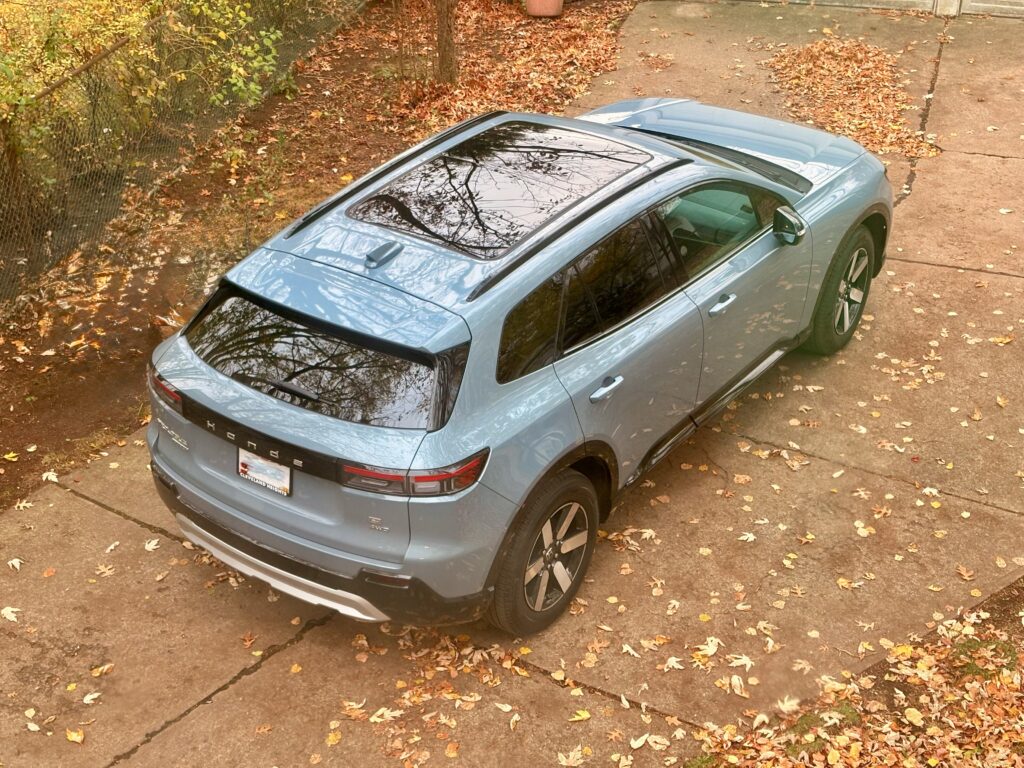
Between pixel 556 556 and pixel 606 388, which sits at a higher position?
pixel 606 388

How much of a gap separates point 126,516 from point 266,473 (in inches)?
73.6

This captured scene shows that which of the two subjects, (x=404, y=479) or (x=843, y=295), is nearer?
(x=404, y=479)

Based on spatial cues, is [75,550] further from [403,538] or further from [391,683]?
[403,538]

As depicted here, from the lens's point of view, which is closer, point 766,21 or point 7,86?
point 7,86

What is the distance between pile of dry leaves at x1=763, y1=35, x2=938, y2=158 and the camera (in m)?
10.4

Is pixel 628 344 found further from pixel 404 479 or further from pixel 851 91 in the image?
pixel 851 91

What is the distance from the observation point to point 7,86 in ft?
24.7

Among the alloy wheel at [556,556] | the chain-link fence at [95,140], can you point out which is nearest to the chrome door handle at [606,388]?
the alloy wheel at [556,556]

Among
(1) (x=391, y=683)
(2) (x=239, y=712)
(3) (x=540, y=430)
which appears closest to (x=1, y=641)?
(2) (x=239, y=712)

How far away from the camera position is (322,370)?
4336 millimetres

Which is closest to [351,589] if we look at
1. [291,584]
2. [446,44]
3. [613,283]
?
[291,584]

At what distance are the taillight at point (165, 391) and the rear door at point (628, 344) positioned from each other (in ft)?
5.32

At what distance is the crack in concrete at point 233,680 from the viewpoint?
4.48 metres

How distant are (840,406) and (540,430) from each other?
287cm
